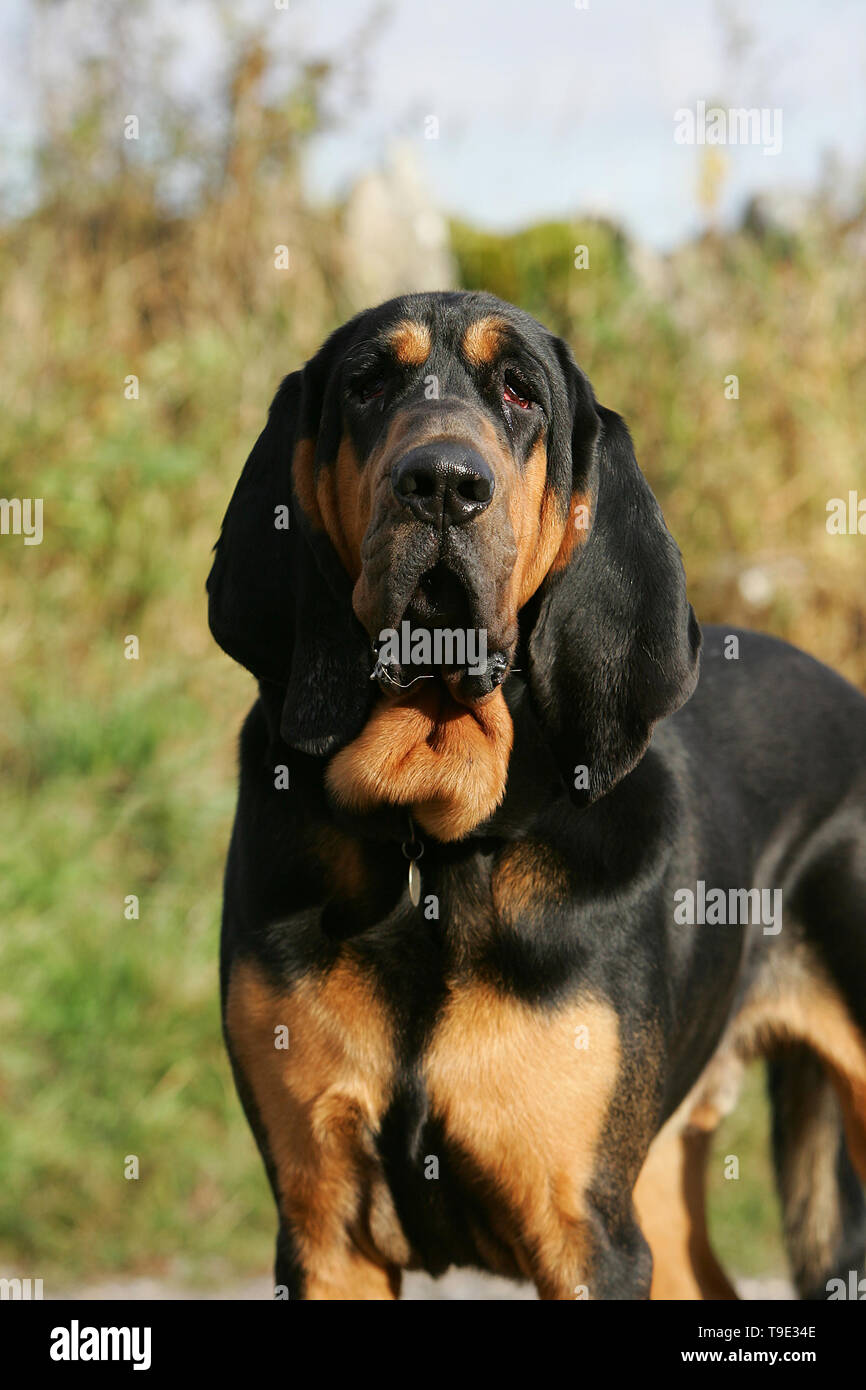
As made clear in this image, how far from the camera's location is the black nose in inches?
114

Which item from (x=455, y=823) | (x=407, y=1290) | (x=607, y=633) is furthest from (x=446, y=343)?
(x=407, y=1290)

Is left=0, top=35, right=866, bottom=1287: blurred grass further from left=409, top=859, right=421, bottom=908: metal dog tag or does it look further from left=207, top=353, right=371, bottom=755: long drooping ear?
left=207, top=353, right=371, bottom=755: long drooping ear

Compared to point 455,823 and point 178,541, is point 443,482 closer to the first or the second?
point 455,823

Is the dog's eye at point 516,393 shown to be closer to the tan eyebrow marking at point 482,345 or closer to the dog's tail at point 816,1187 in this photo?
the tan eyebrow marking at point 482,345

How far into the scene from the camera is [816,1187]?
4.45 m

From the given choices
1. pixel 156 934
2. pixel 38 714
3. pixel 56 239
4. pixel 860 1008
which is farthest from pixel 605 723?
pixel 56 239

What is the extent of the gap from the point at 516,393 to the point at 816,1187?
2.61 m

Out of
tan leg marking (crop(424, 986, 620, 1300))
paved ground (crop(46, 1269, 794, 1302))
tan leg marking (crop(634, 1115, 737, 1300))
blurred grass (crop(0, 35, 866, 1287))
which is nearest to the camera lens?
tan leg marking (crop(424, 986, 620, 1300))

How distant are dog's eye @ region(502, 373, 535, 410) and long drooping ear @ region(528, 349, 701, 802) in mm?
140

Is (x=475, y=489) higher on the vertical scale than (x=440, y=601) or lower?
higher

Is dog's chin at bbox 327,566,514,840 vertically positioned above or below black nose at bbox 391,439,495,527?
below

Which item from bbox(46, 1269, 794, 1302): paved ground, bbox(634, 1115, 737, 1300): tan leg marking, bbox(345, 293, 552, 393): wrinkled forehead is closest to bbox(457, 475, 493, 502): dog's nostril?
bbox(345, 293, 552, 393): wrinkled forehead

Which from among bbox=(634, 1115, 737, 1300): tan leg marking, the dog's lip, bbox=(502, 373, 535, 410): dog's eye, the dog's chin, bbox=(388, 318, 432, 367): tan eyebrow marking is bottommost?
bbox=(634, 1115, 737, 1300): tan leg marking

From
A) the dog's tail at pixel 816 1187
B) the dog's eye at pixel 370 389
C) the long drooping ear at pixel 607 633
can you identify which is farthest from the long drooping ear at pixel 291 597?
the dog's tail at pixel 816 1187
